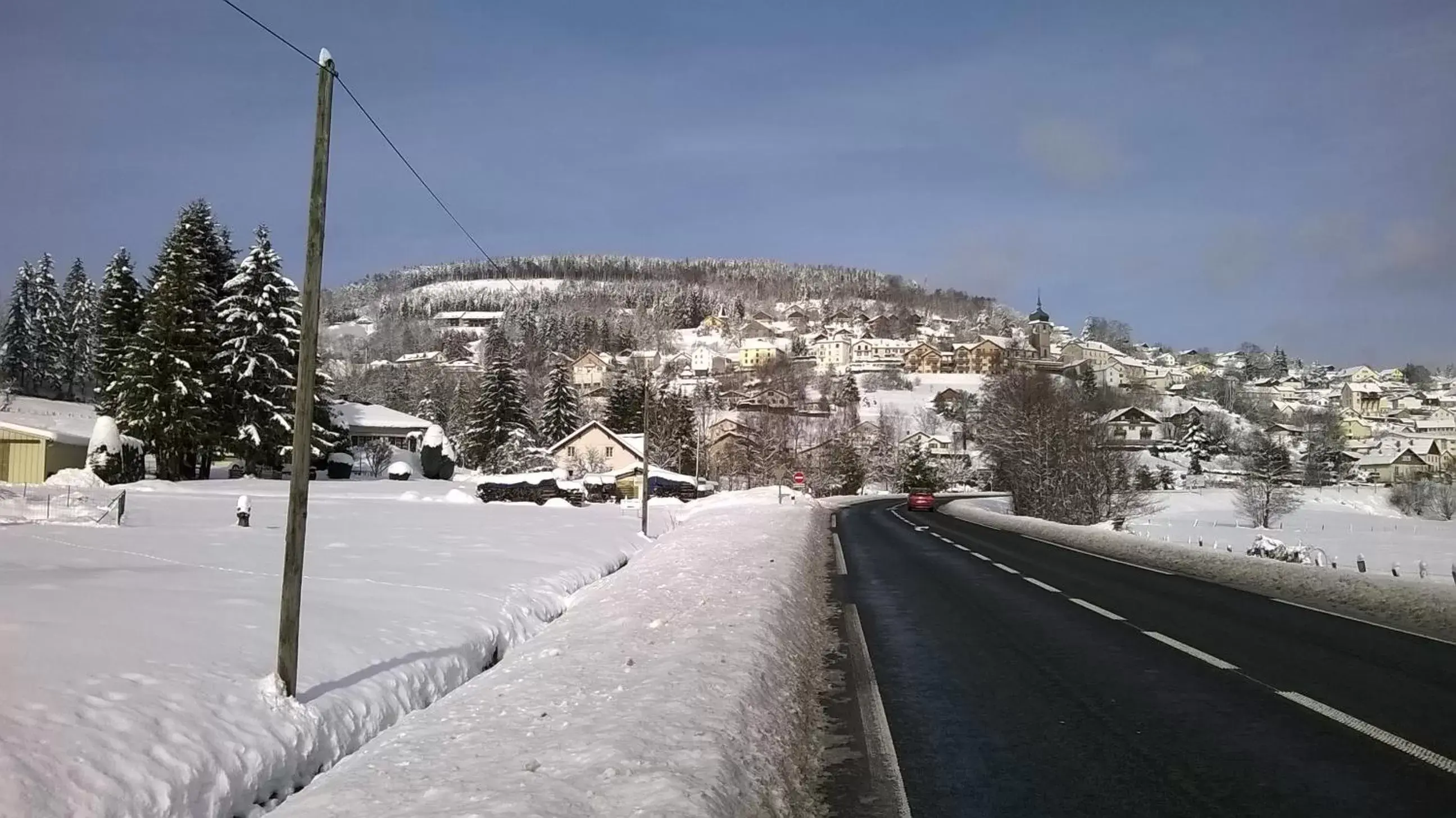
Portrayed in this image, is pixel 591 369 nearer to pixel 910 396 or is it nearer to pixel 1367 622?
pixel 910 396

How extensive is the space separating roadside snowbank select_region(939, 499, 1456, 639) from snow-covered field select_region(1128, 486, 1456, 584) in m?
0.97

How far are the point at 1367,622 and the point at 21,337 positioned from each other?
105 meters

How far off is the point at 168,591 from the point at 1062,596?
510 inches

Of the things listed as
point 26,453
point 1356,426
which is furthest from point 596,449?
point 1356,426

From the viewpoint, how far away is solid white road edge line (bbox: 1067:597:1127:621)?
12800mm

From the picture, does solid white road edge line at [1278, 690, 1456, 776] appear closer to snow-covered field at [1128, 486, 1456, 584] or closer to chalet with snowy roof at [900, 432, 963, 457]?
snow-covered field at [1128, 486, 1456, 584]

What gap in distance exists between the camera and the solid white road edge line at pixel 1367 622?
10.8m

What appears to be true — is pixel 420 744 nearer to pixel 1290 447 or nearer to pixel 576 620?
pixel 576 620

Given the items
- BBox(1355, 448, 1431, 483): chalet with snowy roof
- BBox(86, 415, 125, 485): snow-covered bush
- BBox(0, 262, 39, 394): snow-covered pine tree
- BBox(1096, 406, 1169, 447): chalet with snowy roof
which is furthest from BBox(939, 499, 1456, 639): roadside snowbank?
BBox(1096, 406, 1169, 447): chalet with snowy roof

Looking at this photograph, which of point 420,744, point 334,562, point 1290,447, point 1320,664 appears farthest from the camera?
point 1290,447

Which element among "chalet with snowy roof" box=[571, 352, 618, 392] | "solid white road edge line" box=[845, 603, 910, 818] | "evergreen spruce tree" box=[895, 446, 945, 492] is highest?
"chalet with snowy roof" box=[571, 352, 618, 392]

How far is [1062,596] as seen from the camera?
50.4 feet

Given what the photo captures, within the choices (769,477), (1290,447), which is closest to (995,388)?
(769,477)

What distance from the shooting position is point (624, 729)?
6758 mm
